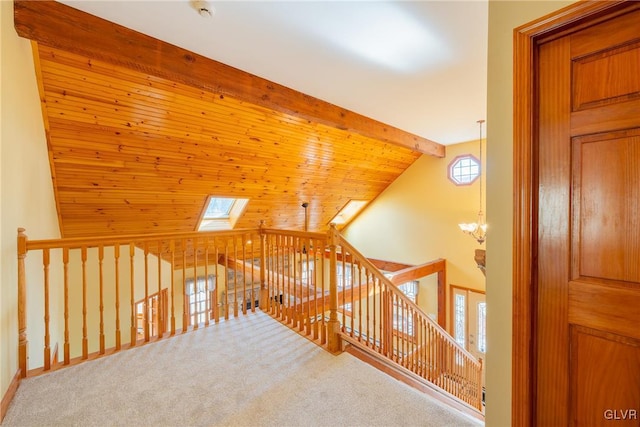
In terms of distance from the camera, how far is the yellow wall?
5676 mm

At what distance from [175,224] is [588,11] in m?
5.39

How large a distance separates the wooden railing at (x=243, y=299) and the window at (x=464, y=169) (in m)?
3.31

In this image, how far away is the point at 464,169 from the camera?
5.66 m

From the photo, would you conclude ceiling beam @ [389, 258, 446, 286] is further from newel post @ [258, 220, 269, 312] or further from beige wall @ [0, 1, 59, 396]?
beige wall @ [0, 1, 59, 396]

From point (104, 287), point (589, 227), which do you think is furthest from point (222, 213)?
point (589, 227)

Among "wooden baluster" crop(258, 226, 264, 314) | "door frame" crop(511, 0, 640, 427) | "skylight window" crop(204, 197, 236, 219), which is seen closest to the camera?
"door frame" crop(511, 0, 640, 427)

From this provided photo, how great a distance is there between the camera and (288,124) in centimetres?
397

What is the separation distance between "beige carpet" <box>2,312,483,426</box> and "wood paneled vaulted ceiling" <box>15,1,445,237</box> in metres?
2.26

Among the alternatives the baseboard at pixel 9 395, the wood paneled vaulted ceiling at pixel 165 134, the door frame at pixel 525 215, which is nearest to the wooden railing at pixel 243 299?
the baseboard at pixel 9 395

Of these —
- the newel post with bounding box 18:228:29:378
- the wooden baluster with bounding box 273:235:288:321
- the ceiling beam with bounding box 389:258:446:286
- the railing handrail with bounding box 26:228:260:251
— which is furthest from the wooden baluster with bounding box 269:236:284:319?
the ceiling beam with bounding box 389:258:446:286

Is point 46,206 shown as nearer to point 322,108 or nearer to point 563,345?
point 322,108

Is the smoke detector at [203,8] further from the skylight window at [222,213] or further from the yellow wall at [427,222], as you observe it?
the yellow wall at [427,222]

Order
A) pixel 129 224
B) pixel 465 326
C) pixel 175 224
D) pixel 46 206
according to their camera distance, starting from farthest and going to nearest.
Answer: pixel 465 326 → pixel 175 224 → pixel 129 224 → pixel 46 206

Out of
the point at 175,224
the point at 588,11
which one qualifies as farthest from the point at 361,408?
the point at 175,224
